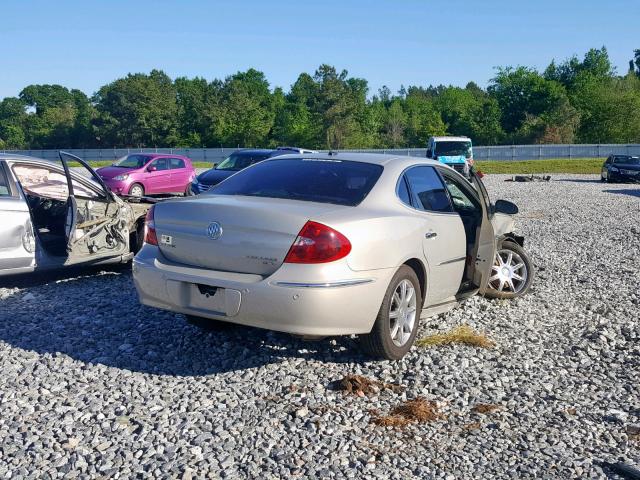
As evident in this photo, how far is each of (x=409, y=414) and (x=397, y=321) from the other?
1038 mm

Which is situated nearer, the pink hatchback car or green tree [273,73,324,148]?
the pink hatchback car

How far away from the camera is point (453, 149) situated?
29250 millimetres

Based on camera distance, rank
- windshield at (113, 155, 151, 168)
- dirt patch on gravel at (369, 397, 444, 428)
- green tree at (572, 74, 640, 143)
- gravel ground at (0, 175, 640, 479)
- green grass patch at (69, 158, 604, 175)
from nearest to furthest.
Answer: gravel ground at (0, 175, 640, 479) < dirt patch on gravel at (369, 397, 444, 428) < windshield at (113, 155, 151, 168) < green grass patch at (69, 158, 604, 175) < green tree at (572, 74, 640, 143)

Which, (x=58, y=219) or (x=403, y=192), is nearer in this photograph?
(x=403, y=192)

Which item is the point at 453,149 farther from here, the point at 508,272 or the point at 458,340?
the point at 458,340

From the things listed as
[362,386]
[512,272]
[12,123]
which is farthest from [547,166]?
[12,123]

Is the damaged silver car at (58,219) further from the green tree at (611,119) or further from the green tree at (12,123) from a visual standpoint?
the green tree at (12,123)

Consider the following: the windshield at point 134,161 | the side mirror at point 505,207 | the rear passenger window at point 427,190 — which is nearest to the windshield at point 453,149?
the windshield at point 134,161

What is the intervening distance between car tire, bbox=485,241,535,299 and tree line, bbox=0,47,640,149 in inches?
2534

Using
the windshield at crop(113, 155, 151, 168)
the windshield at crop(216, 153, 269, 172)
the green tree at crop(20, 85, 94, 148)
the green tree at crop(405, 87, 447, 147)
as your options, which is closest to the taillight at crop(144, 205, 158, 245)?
the windshield at crop(216, 153, 269, 172)

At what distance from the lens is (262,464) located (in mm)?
3562

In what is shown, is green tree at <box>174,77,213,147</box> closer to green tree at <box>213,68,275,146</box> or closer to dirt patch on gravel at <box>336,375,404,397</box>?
green tree at <box>213,68,275,146</box>

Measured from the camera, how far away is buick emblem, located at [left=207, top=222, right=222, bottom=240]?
15.6 feet

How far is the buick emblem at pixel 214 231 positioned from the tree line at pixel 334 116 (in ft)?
220
